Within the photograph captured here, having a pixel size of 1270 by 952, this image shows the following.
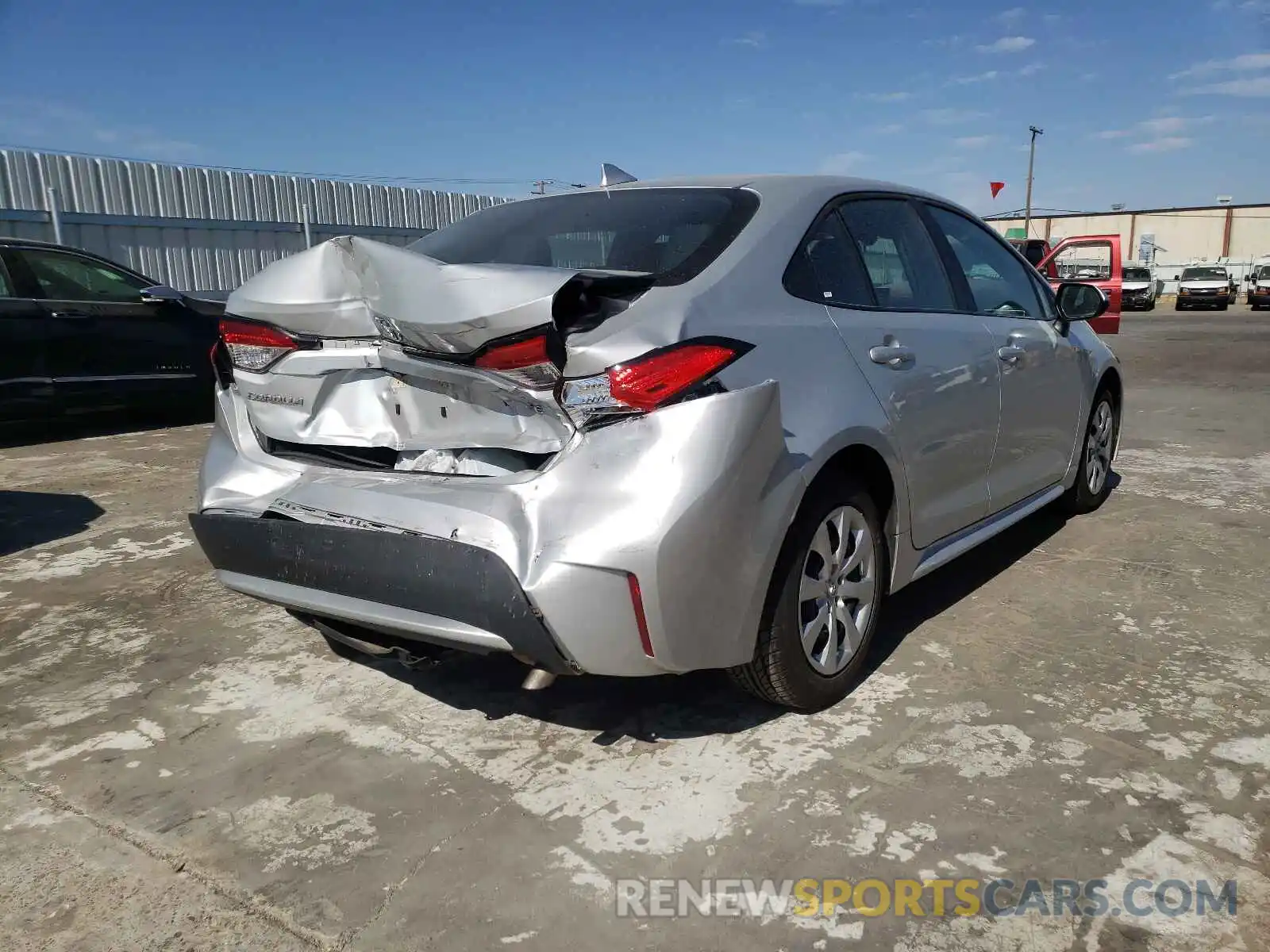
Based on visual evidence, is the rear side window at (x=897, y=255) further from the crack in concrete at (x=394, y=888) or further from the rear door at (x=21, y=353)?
the rear door at (x=21, y=353)

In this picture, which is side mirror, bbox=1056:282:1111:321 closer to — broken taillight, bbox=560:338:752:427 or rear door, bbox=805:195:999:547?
rear door, bbox=805:195:999:547

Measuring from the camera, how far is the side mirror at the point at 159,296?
24.5 ft

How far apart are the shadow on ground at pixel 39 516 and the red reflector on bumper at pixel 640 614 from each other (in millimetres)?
3700

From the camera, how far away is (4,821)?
2.37 meters

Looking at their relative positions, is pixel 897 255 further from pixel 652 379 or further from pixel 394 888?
pixel 394 888

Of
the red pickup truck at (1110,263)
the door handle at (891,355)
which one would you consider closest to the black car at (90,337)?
the door handle at (891,355)

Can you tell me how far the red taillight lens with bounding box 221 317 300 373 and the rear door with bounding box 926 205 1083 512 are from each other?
2.37 metres

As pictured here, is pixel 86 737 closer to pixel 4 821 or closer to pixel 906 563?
pixel 4 821

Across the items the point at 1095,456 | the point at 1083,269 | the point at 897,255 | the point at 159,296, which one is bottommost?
the point at 1095,456

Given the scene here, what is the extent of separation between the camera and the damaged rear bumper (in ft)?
7.28

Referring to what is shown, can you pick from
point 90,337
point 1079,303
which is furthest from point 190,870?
point 90,337

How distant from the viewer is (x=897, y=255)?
3383 millimetres

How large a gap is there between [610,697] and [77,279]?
6.26 meters

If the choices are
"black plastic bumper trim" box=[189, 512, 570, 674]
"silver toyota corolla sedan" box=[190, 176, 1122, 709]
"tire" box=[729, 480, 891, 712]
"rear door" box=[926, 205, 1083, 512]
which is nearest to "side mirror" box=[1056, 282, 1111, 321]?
"rear door" box=[926, 205, 1083, 512]
